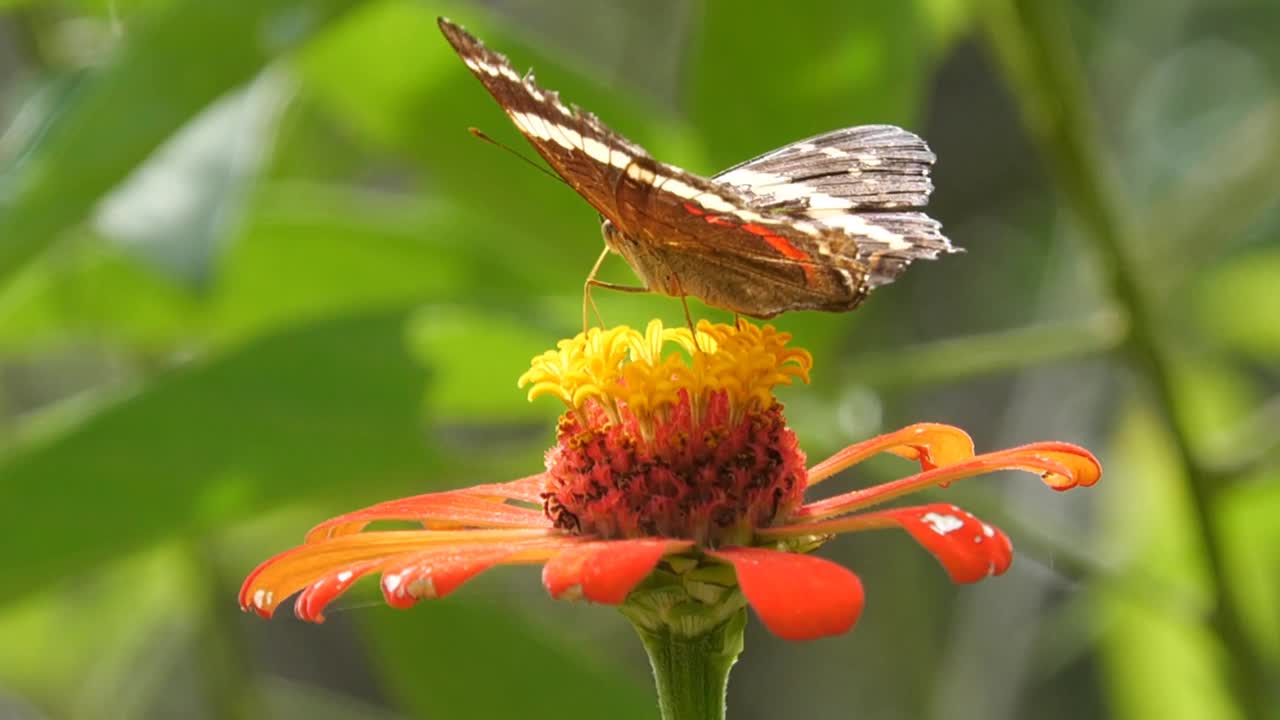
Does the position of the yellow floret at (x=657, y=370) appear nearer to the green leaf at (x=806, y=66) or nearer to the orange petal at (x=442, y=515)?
the orange petal at (x=442, y=515)

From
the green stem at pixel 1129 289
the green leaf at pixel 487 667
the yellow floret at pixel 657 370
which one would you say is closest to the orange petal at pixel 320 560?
the yellow floret at pixel 657 370

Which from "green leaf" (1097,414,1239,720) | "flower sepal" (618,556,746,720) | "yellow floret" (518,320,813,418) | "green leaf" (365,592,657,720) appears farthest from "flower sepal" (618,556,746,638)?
"green leaf" (1097,414,1239,720)

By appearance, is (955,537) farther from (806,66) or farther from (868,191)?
(806,66)

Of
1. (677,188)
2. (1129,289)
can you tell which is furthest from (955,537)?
(1129,289)

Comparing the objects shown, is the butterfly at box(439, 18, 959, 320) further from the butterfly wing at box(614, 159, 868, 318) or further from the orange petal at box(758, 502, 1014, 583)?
the orange petal at box(758, 502, 1014, 583)

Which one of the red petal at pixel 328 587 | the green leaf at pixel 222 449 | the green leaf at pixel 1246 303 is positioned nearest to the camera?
the red petal at pixel 328 587
